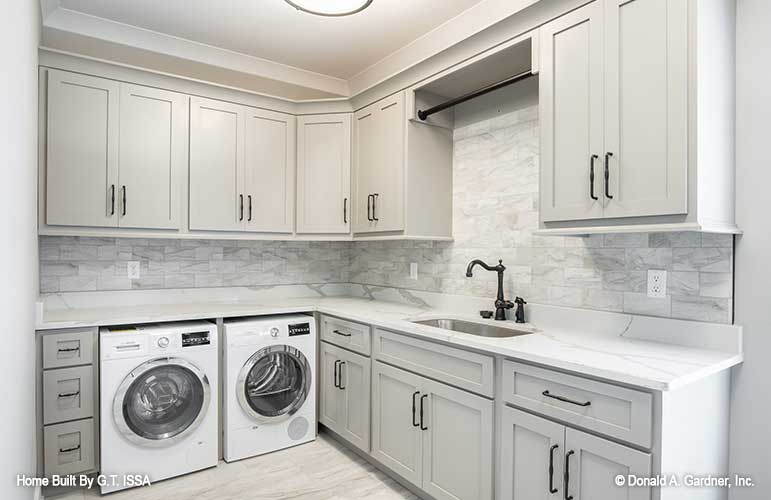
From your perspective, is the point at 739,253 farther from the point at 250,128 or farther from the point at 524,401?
the point at 250,128

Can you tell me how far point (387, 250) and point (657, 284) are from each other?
6.94 ft

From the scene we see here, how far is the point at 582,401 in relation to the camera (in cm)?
166

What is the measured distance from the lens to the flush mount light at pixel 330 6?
225cm

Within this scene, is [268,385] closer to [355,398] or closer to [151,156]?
[355,398]

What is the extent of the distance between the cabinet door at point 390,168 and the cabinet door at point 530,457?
60.9 inches

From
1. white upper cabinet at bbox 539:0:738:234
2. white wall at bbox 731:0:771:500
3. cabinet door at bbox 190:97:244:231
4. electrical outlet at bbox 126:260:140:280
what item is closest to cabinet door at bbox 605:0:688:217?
white upper cabinet at bbox 539:0:738:234

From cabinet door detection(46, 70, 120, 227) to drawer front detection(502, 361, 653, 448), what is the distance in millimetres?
2556

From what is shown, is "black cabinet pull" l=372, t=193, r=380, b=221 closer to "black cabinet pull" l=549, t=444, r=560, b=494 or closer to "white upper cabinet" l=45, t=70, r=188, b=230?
"white upper cabinet" l=45, t=70, r=188, b=230

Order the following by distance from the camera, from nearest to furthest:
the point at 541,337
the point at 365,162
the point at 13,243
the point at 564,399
Answer: the point at 13,243
the point at 564,399
the point at 541,337
the point at 365,162

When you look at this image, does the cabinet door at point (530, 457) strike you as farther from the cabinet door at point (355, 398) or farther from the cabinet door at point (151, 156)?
the cabinet door at point (151, 156)

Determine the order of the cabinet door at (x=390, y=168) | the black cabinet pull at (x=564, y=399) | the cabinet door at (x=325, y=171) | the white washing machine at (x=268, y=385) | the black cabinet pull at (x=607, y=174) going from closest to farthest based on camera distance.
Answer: the black cabinet pull at (x=564, y=399)
the black cabinet pull at (x=607, y=174)
the white washing machine at (x=268, y=385)
the cabinet door at (x=390, y=168)
the cabinet door at (x=325, y=171)

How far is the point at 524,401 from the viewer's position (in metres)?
1.86

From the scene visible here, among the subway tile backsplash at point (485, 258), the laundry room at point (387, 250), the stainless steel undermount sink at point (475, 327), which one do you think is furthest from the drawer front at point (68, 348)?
the stainless steel undermount sink at point (475, 327)

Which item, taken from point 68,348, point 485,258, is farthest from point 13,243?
point 485,258
